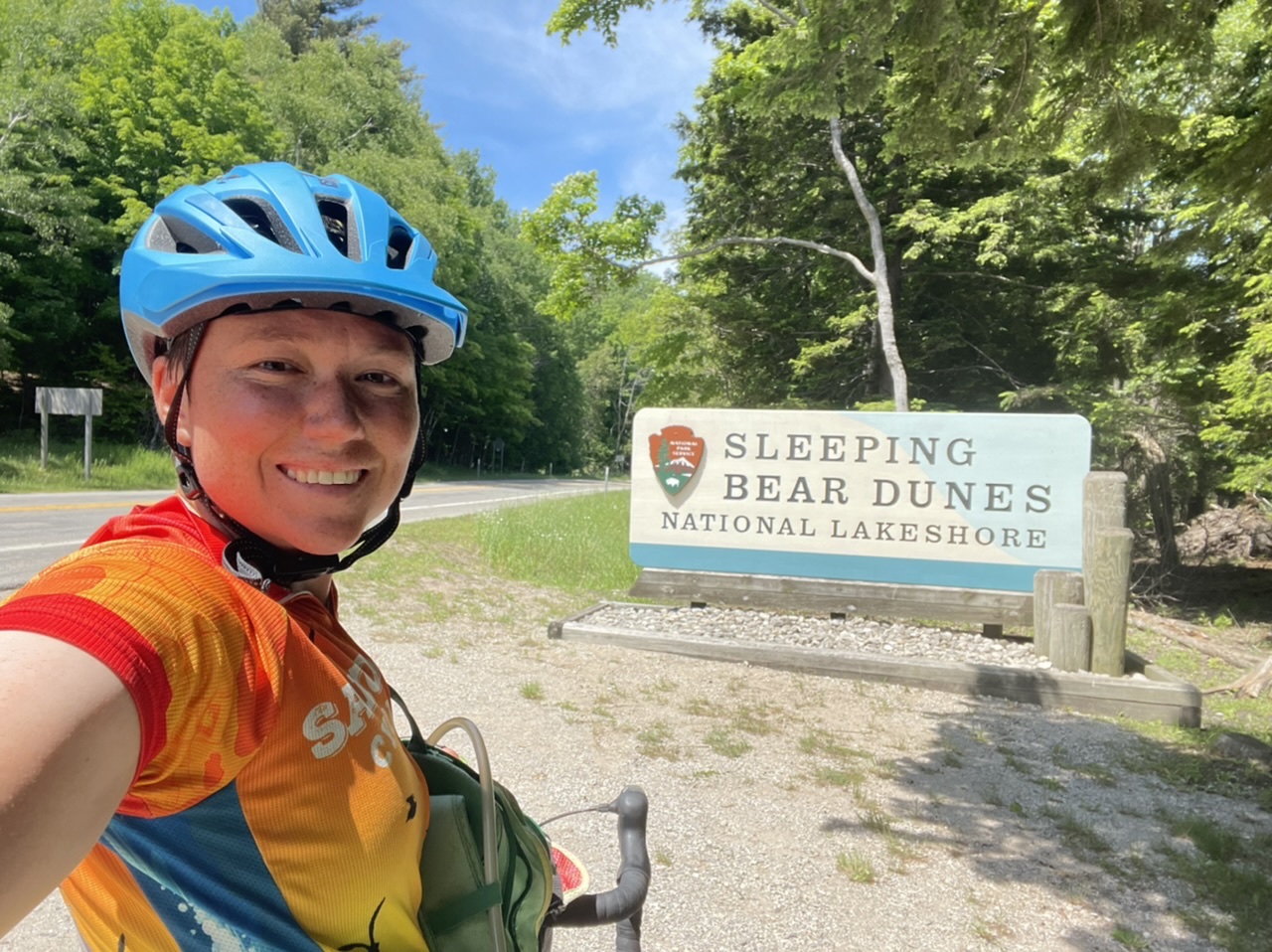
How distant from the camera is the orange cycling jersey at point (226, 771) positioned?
0.76 m

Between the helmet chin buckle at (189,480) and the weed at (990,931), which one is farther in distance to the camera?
the weed at (990,931)

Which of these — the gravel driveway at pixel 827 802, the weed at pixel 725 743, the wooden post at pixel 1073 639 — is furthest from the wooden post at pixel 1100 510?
the weed at pixel 725 743

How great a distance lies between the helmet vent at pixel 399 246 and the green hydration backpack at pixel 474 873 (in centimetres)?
79

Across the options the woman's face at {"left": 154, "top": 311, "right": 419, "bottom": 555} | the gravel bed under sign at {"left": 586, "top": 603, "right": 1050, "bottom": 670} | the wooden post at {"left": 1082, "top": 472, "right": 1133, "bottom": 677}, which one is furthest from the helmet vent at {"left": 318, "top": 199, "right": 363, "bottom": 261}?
the wooden post at {"left": 1082, "top": 472, "right": 1133, "bottom": 677}

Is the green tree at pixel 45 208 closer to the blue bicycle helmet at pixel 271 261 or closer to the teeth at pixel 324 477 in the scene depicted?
the blue bicycle helmet at pixel 271 261

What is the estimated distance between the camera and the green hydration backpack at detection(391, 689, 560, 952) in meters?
1.02

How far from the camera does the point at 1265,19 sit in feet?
11.0

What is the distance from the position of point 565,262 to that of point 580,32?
5486 millimetres

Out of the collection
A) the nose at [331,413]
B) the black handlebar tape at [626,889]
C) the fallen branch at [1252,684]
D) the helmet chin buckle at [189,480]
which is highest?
the nose at [331,413]

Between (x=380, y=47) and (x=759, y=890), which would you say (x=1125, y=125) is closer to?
(x=759, y=890)

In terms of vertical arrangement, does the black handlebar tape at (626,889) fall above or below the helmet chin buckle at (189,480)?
below

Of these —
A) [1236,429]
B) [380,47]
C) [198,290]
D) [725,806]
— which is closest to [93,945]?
[198,290]

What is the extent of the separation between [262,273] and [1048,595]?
6657 mm

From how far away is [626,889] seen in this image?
1271 millimetres
